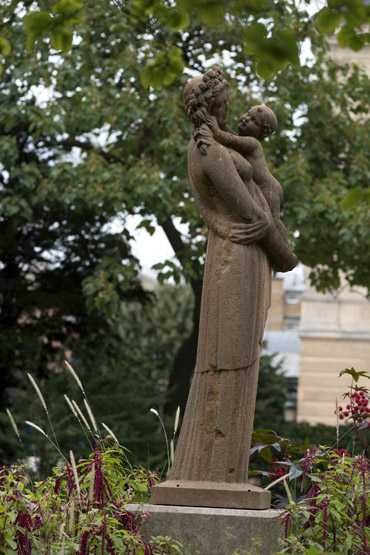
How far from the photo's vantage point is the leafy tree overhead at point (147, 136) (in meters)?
13.9

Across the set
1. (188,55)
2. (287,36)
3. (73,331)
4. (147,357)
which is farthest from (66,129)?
(287,36)

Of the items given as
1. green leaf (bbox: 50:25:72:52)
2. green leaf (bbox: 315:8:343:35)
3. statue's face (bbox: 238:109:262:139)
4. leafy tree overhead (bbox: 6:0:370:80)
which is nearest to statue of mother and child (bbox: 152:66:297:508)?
statue's face (bbox: 238:109:262:139)

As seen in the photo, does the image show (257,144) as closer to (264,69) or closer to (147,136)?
(264,69)

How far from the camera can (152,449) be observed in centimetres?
1633

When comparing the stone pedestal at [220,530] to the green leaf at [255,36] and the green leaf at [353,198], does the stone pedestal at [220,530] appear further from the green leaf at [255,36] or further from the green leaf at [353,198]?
the green leaf at [255,36]

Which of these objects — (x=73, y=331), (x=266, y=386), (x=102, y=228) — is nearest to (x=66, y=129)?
(x=102, y=228)

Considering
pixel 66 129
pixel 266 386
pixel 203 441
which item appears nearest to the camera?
pixel 203 441

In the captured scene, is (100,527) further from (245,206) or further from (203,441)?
(245,206)

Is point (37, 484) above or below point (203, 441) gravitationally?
below

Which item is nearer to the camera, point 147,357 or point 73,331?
point 73,331

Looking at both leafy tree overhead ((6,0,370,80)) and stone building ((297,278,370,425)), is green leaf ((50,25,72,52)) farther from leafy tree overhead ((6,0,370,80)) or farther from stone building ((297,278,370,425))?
stone building ((297,278,370,425))

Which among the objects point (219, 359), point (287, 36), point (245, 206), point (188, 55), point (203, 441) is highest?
point (188, 55)

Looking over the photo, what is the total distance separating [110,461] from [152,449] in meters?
11.3

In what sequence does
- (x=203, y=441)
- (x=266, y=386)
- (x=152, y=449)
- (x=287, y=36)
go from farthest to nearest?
1. (x=266, y=386)
2. (x=152, y=449)
3. (x=203, y=441)
4. (x=287, y=36)
